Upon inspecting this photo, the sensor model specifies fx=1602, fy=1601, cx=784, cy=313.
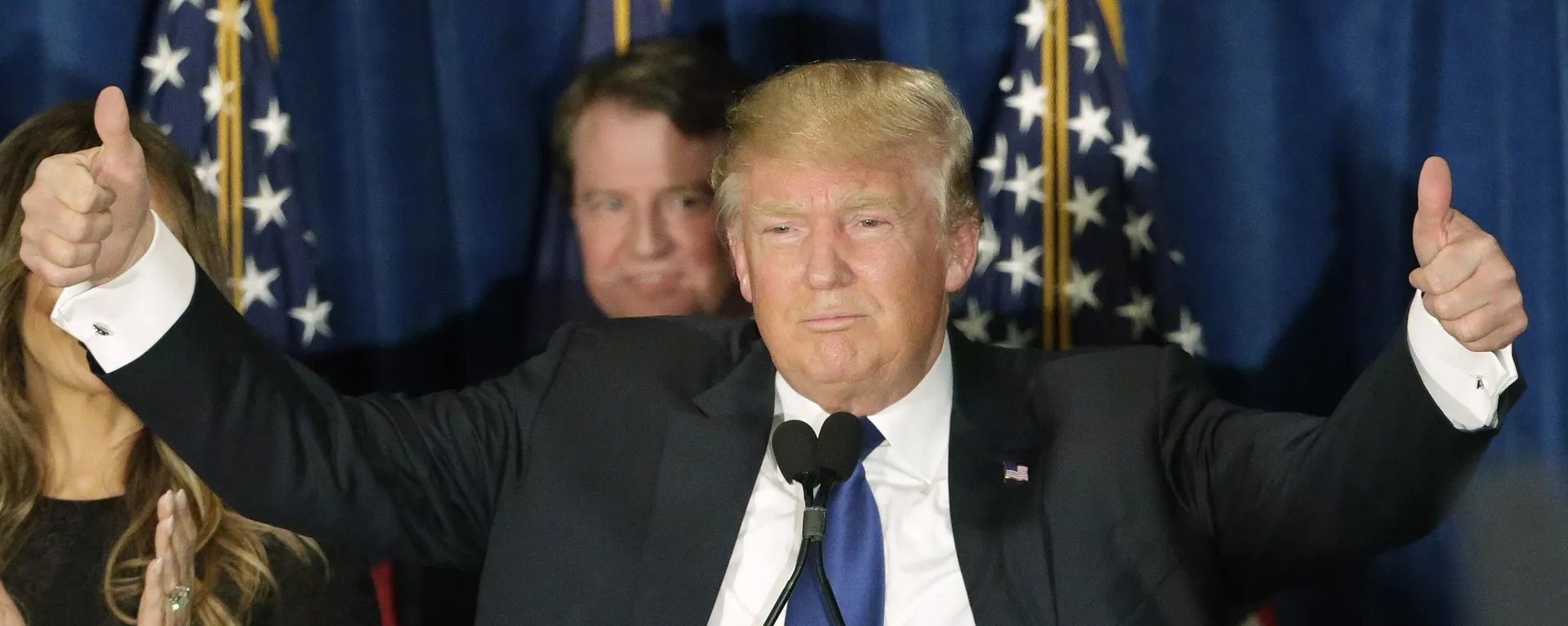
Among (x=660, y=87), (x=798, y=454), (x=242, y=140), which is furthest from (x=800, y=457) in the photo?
(x=242, y=140)

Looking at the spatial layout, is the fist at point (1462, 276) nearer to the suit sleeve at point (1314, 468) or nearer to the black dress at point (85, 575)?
the suit sleeve at point (1314, 468)

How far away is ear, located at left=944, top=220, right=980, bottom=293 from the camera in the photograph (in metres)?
2.29

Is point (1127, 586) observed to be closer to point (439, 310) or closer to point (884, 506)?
point (884, 506)

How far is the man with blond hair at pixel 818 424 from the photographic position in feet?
6.11

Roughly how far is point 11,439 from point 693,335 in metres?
1.07

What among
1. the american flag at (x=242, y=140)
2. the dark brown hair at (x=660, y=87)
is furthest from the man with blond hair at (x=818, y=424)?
the american flag at (x=242, y=140)

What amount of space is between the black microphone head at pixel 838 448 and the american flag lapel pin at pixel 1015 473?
0.43 m

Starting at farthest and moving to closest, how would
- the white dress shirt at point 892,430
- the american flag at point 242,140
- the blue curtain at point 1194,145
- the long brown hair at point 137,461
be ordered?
the american flag at point 242,140 → the blue curtain at point 1194,145 → the long brown hair at point 137,461 → the white dress shirt at point 892,430

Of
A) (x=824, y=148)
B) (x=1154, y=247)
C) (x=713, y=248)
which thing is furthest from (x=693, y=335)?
(x=1154, y=247)

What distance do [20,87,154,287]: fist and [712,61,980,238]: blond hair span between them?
817 mm

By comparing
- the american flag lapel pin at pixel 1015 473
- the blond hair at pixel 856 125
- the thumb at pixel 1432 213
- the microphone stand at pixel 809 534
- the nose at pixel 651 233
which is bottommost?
the american flag lapel pin at pixel 1015 473

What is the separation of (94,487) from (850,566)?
1257 mm

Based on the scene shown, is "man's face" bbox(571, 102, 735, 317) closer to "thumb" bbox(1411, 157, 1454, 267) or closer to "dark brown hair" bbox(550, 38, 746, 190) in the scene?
"dark brown hair" bbox(550, 38, 746, 190)

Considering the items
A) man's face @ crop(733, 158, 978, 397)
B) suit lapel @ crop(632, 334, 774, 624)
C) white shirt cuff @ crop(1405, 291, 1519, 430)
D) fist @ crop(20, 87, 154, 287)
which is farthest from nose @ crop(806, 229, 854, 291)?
fist @ crop(20, 87, 154, 287)
